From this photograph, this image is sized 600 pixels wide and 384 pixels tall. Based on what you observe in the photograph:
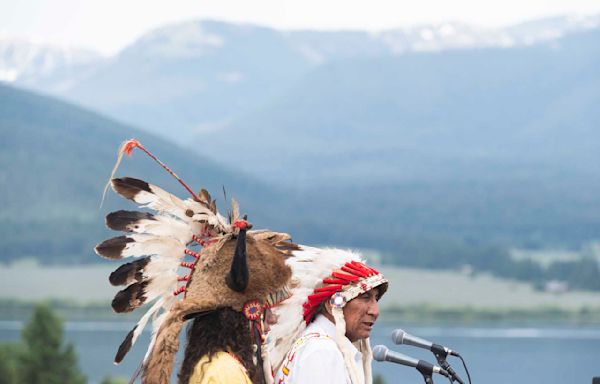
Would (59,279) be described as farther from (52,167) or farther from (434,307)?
(434,307)

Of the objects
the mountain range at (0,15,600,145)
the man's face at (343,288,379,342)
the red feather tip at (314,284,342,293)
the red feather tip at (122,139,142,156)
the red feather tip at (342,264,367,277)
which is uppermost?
the mountain range at (0,15,600,145)

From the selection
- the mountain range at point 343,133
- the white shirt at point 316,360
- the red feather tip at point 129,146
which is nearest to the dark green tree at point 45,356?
the white shirt at point 316,360

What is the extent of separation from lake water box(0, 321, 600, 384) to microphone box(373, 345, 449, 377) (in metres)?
47.0

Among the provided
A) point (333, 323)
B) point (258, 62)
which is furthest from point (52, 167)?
point (333, 323)

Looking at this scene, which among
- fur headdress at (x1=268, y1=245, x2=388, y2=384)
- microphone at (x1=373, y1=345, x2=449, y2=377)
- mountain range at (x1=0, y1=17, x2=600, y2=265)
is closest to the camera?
fur headdress at (x1=268, y1=245, x2=388, y2=384)

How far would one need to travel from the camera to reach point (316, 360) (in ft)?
11.3

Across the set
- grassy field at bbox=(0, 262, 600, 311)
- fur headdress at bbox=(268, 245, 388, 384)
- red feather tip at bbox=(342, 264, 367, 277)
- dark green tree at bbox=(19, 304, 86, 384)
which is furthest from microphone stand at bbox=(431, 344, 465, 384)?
grassy field at bbox=(0, 262, 600, 311)

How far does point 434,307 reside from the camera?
6006cm

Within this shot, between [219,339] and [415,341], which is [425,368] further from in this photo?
[219,339]

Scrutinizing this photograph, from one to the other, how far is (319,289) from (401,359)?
36 cm

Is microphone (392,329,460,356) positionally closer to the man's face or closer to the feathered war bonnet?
the man's face

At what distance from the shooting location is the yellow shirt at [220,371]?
2883 millimetres

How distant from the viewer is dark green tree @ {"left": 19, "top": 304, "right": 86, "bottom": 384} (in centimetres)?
1568

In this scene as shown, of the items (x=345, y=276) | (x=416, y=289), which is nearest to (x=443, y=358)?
(x=345, y=276)
